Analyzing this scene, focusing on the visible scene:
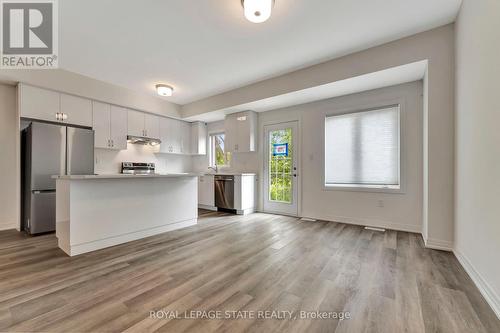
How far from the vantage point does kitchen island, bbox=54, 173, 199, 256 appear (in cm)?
249

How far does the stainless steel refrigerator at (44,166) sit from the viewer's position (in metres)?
3.30

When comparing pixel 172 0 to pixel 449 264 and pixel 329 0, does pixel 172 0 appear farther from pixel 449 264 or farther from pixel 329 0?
pixel 449 264

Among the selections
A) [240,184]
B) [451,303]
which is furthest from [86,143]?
[451,303]

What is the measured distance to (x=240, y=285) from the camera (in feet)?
6.10

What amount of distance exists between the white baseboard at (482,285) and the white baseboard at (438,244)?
1.04 ft

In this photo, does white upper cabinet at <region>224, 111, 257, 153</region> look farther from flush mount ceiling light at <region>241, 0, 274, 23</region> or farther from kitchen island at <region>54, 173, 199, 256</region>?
flush mount ceiling light at <region>241, 0, 274, 23</region>

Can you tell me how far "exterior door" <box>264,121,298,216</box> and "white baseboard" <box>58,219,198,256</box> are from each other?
2.21 meters

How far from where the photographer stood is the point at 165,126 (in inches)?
215

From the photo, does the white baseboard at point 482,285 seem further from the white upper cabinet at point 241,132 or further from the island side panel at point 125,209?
the white upper cabinet at point 241,132

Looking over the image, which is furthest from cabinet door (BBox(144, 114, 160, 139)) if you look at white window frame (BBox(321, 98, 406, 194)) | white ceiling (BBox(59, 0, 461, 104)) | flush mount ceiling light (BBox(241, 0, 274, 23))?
white window frame (BBox(321, 98, 406, 194))

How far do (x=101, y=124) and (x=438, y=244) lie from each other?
19.5 ft

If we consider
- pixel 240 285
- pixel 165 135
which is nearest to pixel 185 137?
pixel 165 135

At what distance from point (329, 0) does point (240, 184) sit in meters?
3.52

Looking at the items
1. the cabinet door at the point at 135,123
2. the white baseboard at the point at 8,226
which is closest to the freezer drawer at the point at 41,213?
the white baseboard at the point at 8,226
